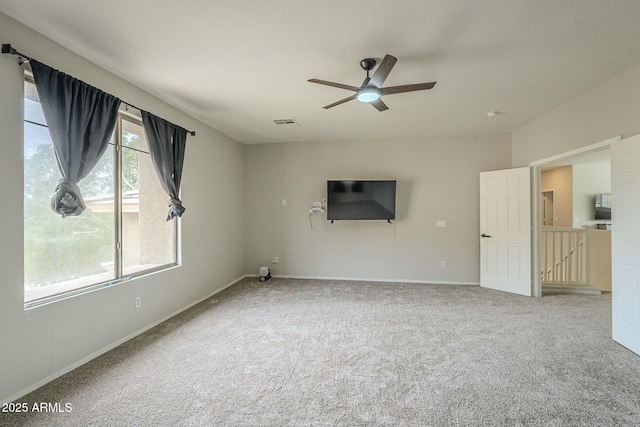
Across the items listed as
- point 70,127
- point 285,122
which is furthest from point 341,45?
point 70,127

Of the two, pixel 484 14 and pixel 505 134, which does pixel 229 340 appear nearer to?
pixel 484 14

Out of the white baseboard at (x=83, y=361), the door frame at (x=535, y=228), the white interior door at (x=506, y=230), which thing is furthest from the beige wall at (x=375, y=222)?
the white baseboard at (x=83, y=361)

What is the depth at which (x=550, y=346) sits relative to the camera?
2592 mm

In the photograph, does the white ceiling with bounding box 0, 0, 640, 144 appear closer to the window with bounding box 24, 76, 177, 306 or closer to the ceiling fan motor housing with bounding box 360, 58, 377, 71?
the ceiling fan motor housing with bounding box 360, 58, 377, 71

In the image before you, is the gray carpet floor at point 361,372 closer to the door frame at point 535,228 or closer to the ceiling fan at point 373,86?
the door frame at point 535,228

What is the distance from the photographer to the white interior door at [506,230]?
13.6ft

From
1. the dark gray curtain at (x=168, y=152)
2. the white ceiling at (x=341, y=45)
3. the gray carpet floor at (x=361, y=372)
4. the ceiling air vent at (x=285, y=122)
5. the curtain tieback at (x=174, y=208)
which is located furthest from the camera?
the ceiling air vent at (x=285, y=122)

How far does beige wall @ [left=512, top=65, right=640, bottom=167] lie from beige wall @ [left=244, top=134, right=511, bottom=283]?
0.72 meters

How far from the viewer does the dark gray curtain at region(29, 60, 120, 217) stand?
2061 mm

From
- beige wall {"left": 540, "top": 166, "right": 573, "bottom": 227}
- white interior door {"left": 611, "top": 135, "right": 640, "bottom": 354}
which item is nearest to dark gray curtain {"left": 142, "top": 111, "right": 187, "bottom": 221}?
white interior door {"left": 611, "top": 135, "right": 640, "bottom": 354}

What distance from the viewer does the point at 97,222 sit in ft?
8.45

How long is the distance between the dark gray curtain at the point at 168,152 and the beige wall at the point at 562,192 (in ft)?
27.3

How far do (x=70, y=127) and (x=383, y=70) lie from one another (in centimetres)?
265

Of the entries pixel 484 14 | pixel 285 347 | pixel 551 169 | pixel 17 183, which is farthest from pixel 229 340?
pixel 551 169
